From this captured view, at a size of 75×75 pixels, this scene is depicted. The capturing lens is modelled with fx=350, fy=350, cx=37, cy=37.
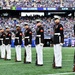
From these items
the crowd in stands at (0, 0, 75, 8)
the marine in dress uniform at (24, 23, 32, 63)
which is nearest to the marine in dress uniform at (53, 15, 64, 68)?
the marine in dress uniform at (24, 23, 32, 63)

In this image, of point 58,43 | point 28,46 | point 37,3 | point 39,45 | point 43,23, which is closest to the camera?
point 58,43

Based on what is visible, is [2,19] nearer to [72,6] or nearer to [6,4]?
[6,4]

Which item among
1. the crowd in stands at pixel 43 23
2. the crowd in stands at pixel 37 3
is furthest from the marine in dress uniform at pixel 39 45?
the crowd in stands at pixel 37 3

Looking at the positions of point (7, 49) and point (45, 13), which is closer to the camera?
point (7, 49)

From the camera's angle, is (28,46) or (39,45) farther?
(28,46)

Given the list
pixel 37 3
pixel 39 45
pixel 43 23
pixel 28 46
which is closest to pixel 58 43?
pixel 39 45

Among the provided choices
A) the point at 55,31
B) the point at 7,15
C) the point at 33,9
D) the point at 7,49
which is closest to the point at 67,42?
the point at 33,9

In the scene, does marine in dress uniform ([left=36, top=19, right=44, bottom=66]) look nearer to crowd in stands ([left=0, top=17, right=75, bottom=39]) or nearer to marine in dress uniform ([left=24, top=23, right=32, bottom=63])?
marine in dress uniform ([left=24, top=23, right=32, bottom=63])

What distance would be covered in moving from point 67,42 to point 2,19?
441 inches

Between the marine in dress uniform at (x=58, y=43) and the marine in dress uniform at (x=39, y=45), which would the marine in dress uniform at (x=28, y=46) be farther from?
the marine in dress uniform at (x=58, y=43)

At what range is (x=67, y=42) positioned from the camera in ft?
132

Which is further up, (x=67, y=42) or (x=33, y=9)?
(x=33, y=9)

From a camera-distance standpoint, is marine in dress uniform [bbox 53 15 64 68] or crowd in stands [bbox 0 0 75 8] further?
crowd in stands [bbox 0 0 75 8]

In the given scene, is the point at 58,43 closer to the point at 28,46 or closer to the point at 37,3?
the point at 28,46
